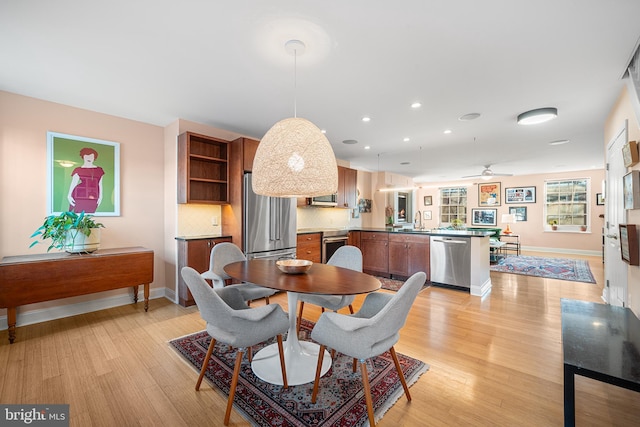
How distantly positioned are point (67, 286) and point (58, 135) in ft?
5.94

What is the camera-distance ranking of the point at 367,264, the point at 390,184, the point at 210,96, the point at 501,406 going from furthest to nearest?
the point at 390,184
the point at 367,264
the point at 210,96
the point at 501,406

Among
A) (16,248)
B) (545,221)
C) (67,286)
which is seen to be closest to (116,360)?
(67,286)

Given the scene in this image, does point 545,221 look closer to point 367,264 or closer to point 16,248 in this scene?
point 367,264

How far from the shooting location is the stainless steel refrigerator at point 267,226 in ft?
13.0

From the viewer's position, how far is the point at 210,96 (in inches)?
124

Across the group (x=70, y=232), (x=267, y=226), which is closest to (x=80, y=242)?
(x=70, y=232)

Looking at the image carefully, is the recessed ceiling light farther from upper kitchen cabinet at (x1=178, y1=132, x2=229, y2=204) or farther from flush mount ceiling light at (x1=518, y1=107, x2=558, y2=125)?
upper kitchen cabinet at (x1=178, y1=132, x2=229, y2=204)

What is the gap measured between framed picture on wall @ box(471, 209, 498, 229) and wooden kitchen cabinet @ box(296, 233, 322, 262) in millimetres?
7653

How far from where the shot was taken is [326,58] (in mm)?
2363

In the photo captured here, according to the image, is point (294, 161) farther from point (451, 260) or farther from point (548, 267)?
point (548, 267)

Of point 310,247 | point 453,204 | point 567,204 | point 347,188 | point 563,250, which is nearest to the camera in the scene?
Result: point 310,247

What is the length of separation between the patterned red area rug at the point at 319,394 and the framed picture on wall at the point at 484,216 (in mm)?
9255

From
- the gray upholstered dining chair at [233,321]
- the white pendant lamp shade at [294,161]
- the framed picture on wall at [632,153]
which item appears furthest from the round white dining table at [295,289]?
the framed picture on wall at [632,153]

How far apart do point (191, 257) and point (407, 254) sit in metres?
3.65
